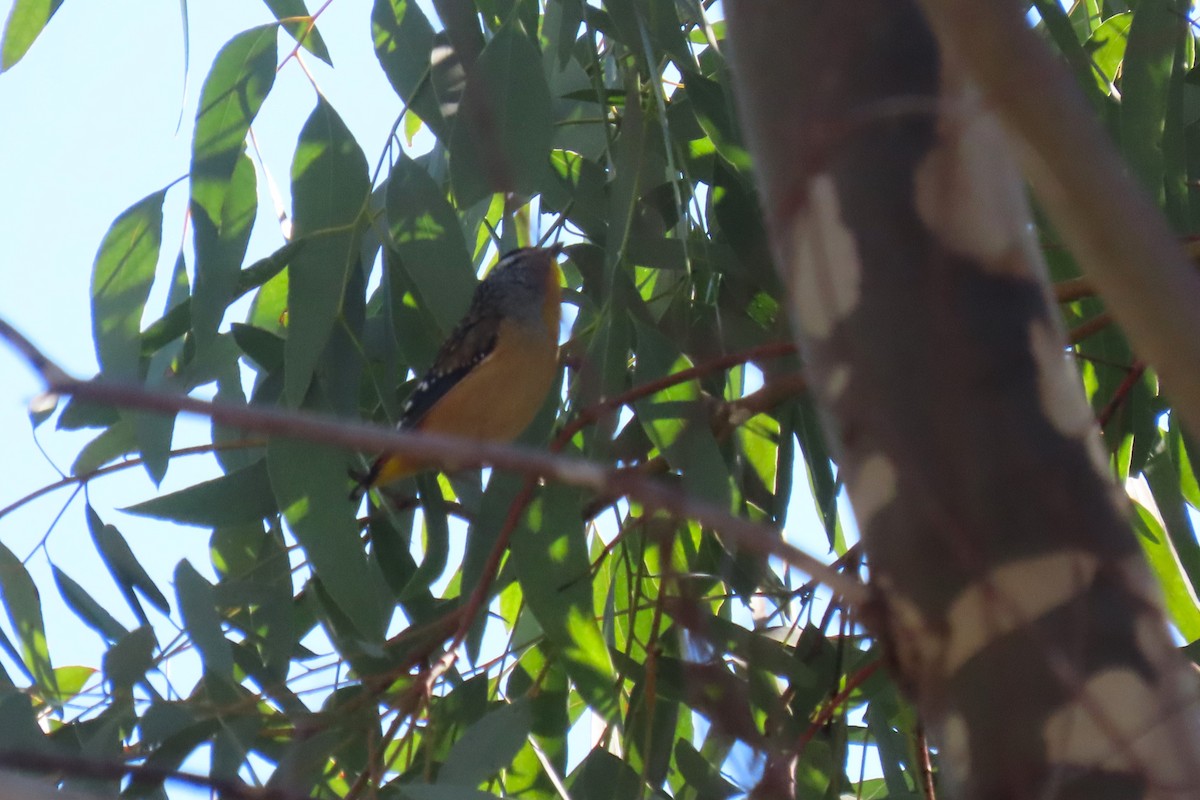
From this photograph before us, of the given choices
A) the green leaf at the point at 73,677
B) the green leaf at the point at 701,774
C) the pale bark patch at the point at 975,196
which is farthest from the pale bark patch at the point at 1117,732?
the green leaf at the point at 73,677

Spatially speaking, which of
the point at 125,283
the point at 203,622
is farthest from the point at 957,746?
the point at 125,283

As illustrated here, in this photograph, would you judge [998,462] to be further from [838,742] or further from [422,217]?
[422,217]

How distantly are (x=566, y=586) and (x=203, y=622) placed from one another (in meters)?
0.55

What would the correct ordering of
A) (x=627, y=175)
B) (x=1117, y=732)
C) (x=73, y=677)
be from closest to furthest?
1. (x=1117, y=732)
2. (x=627, y=175)
3. (x=73, y=677)

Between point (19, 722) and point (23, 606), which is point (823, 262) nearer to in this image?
point (19, 722)

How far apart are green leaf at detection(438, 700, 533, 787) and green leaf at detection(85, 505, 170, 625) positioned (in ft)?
2.58

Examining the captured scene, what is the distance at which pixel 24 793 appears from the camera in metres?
0.55

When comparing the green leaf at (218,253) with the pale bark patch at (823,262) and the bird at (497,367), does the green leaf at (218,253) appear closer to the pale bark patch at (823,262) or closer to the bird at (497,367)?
the bird at (497,367)

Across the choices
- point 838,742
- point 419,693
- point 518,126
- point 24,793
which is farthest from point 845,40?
point 838,742

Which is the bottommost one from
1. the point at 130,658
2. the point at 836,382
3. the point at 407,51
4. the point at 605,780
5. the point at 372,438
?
the point at 372,438

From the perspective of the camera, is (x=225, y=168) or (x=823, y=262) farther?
(x=225, y=168)

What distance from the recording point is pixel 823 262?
78cm

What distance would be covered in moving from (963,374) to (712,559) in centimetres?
160

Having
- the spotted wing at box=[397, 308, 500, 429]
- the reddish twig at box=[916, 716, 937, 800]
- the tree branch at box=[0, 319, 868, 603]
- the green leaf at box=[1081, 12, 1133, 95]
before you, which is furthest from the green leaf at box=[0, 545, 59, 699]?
the green leaf at box=[1081, 12, 1133, 95]
